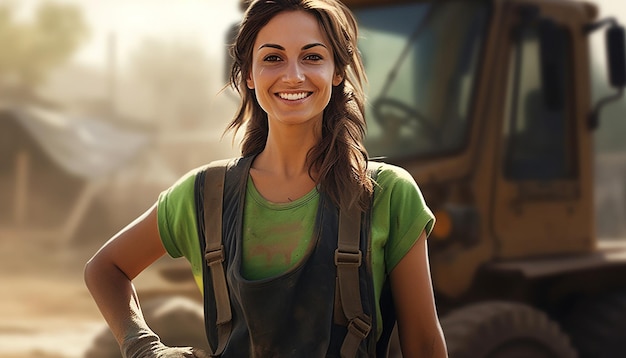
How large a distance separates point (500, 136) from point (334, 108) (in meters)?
3.15

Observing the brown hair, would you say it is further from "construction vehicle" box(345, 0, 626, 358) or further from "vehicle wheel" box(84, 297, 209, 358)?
"vehicle wheel" box(84, 297, 209, 358)

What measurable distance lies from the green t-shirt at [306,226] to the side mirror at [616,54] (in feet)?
11.2

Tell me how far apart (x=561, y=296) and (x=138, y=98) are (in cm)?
3035

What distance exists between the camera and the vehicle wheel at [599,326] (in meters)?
5.52

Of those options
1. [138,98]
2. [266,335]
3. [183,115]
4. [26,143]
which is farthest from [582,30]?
[138,98]

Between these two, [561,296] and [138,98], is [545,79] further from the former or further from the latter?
[138,98]

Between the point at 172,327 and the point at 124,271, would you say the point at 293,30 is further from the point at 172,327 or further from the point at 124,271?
the point at 172,327

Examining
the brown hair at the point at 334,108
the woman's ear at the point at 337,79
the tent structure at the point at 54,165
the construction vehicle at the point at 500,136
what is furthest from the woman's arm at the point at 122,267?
the tent structure at the point at 54,165

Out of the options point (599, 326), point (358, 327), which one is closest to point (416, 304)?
point (358, 327)

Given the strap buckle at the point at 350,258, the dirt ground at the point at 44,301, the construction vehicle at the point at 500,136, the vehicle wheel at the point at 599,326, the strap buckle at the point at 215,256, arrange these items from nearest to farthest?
the strap buckle at the point at 350,258 → the strap buckle at the point at 215,256 → the construction vehicle at the point at 500,136 → the vehicle wheel at the point at 599,326 → the dirt ground at the point at 44,301

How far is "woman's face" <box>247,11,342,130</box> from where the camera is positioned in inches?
87.2

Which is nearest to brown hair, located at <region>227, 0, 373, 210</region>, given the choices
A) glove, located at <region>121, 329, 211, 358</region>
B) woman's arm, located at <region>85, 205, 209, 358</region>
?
woman's arm, located at <region>85, 205, 209, 358</region>

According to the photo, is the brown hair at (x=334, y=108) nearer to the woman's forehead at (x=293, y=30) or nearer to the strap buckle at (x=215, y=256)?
the woman's forehead at (x=293, y=30)

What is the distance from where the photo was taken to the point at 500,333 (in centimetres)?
471
